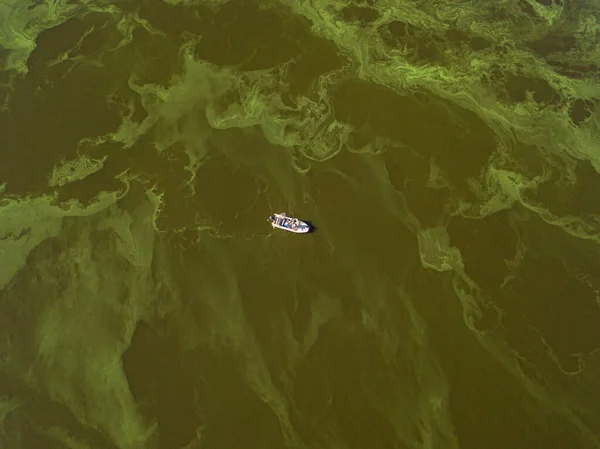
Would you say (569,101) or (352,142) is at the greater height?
(569,101)

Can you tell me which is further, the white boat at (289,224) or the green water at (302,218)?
the white boat at (289,224)

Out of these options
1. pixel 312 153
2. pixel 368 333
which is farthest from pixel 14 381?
pixel 312 153

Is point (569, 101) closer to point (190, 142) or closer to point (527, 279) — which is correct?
point (527, 279)

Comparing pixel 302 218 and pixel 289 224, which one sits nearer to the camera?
pixel 289 224
